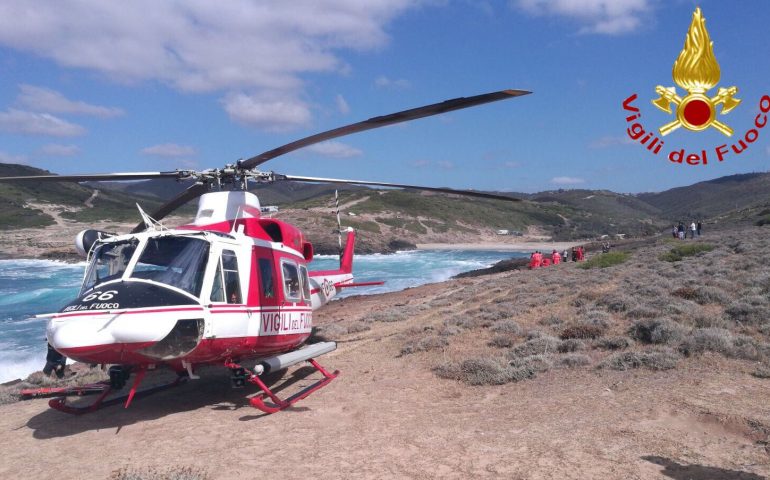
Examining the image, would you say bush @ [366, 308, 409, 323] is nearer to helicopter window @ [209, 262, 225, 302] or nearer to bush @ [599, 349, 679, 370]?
bush @ [599, 349, 679, 370]

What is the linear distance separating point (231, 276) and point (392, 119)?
3409 millimetres

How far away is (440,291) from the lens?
2748cm

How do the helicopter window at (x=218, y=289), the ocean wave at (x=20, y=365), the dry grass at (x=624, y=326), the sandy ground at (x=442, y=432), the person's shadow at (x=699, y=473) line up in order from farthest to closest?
the ocean wave at (x=20, y=365) → the dry grass at (x=624, y=326) → the helicopter window at (x=218, y=289) → the sandy ground at (x=442, y=432) → the person's shadow at (x=699, y=473)

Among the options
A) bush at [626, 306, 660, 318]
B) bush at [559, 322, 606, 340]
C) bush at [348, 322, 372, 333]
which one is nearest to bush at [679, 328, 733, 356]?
bush at [559, 322, 606, 340]

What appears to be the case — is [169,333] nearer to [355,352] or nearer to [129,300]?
[129,300]

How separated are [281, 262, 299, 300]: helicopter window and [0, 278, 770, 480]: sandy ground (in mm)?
1916

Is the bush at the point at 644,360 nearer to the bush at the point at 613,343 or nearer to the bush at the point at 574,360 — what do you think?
the bush at the point at 574,360

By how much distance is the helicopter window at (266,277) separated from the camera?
9.17 m

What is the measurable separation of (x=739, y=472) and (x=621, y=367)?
3.57 metres

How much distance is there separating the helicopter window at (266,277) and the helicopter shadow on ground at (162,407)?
6.03ft

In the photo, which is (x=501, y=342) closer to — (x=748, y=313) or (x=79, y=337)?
(x=748, y=313)

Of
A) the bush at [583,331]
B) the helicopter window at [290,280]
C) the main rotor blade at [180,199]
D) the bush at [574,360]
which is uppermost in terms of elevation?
the main rotor blade at [180,199]

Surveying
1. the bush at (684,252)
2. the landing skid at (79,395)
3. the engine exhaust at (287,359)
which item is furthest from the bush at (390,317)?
the bush at (684,252)

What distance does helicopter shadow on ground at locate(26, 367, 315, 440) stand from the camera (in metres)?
7.91
